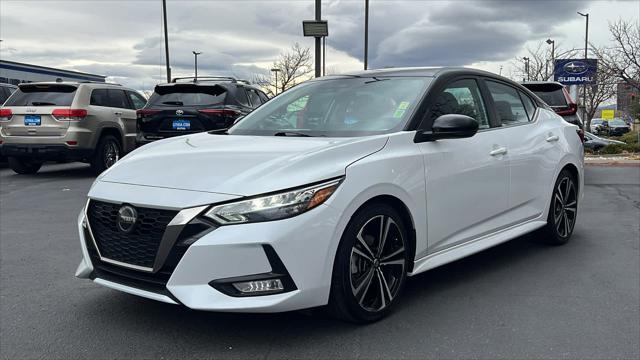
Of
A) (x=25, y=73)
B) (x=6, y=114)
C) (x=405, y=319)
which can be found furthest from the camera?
(x=25, y=73)

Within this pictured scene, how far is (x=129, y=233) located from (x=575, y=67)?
19.7 metres

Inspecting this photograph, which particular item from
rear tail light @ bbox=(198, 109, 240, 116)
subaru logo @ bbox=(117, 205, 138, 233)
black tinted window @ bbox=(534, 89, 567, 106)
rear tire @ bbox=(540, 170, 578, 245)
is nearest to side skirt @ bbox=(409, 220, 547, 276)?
rear tire @ bbox=(540, 170, 578, 245)

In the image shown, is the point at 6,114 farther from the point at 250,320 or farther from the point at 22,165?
the point at 250,320

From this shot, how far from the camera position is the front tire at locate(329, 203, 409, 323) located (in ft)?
11.0

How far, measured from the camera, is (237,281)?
3.08 meters

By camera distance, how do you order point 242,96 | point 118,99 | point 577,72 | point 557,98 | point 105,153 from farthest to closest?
point 577,72 < point 118,99 < point 105,153 < point 242,96 < point 557,98

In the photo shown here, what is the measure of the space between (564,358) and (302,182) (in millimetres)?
1663

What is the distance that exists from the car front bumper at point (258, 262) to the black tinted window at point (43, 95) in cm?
893

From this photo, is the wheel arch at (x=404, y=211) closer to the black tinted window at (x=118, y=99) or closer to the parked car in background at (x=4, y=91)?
the black tinted window at (x=118, y=99)

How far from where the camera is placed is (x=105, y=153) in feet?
38.4

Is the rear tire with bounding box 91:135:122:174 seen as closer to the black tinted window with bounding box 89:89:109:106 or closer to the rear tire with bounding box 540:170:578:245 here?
the black tinted window with bounding box 89:89:109:106

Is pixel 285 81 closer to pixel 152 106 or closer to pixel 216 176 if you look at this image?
pixel 152 106

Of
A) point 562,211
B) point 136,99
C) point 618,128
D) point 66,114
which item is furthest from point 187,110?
point 618,128

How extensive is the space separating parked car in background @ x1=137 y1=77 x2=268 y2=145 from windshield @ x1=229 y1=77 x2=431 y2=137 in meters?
5.36
